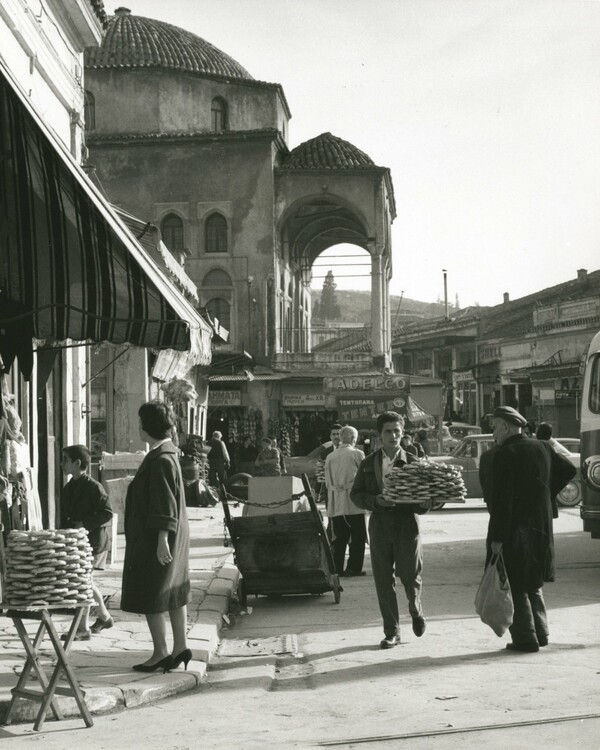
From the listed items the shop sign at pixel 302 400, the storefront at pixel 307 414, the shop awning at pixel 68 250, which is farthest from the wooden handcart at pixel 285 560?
the shop sign at pixel 302 400

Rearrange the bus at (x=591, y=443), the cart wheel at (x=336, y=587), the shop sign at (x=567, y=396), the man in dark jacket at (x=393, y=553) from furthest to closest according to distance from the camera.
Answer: the shop sign at (x=567, y=396), the bus at (x=591, y=443), the cart wheel at (x=336, y=587), the man in dark jacket at (x=393, y=553)

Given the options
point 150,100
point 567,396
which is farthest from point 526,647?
point 150,100

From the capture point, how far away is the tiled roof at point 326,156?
4312 centimetres

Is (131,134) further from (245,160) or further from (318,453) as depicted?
(318,453)

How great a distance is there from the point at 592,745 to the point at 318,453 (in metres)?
24.0

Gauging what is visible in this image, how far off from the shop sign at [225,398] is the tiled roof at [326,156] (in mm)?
8995

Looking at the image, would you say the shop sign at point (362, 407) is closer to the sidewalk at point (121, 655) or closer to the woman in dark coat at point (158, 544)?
the sidewalk at point (121, 655)

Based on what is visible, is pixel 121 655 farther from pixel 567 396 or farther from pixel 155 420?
pixel 567 396

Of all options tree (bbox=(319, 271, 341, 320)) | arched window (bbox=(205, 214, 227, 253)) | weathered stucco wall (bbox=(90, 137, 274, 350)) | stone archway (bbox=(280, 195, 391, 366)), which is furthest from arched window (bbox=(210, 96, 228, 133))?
tree (bbox=(319, 271, 341, 320))

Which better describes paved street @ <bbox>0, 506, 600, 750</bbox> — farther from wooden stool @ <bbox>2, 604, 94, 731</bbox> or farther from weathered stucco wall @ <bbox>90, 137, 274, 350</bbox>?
weathered stucco wall @ <bbox>90, 137, 274, 350</bbox>

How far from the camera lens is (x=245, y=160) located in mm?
42281

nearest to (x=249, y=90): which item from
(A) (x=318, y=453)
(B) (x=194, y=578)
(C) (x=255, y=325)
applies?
(C) (x=255, y=325)

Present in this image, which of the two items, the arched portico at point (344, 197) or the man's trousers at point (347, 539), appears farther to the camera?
Result: the arched portico at point (344, 197)

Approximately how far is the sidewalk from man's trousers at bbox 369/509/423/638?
139cm
